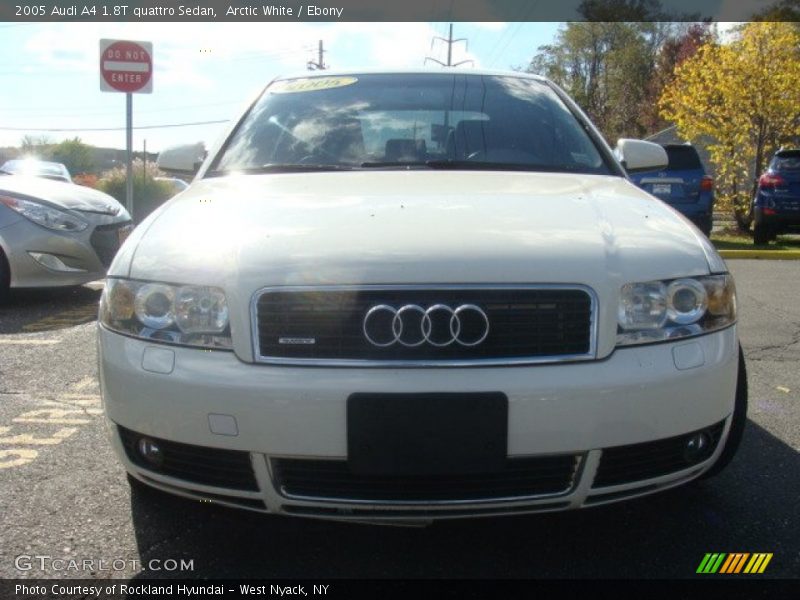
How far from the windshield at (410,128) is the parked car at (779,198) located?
34.1 feet

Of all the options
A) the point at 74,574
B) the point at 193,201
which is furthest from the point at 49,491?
the point at 193,201

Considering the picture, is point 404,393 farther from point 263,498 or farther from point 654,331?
point 654,331

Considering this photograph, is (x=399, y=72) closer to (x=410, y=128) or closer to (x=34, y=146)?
(x=410, y=128)

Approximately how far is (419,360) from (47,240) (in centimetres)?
507

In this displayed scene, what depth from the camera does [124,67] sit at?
9.53 metres

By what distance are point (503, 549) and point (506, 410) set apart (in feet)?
2.05

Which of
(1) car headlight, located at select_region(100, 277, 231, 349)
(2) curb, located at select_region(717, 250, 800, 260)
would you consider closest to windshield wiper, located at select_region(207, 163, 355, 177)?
(1) car headlight, located at select_region(100, 277, 231, 349)

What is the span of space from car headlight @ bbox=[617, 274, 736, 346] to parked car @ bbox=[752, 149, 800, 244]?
1161 cm

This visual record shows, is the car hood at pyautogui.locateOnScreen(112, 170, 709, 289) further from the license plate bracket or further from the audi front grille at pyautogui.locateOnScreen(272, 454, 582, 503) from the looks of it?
the audi front grille at pyautogui.locateOnScreen(272, 454, 582, 503)

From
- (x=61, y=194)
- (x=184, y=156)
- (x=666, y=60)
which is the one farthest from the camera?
(x=666, y=60)

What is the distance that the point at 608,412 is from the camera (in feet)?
7.07

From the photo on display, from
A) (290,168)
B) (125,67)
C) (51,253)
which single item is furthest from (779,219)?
(290,168)

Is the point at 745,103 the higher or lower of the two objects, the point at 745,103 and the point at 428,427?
the higher

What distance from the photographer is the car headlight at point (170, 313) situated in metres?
2.29
